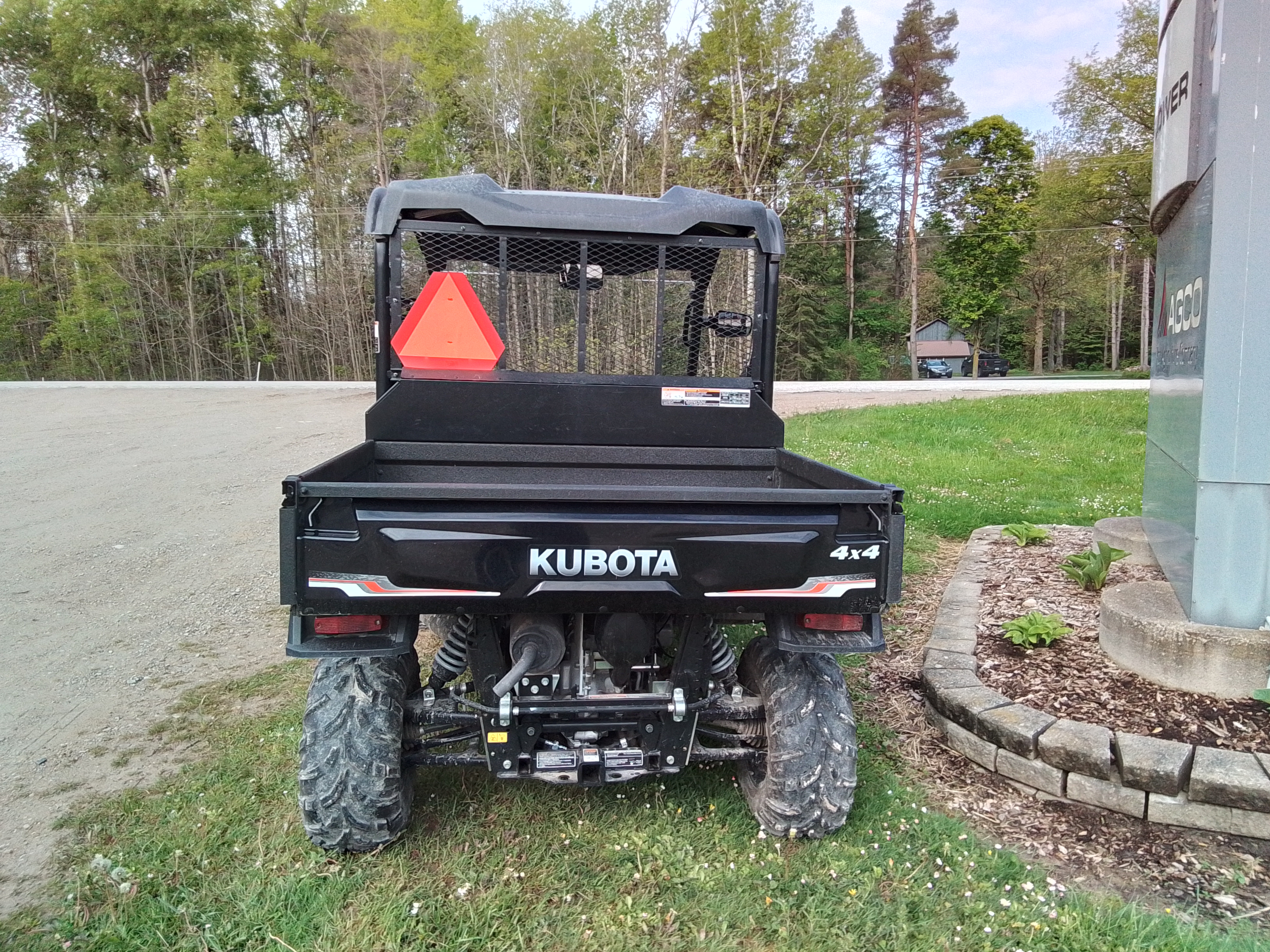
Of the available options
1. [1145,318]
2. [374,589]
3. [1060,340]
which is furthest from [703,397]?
[1060,340]

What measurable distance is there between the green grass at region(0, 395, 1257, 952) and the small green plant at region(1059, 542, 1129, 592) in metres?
1.83

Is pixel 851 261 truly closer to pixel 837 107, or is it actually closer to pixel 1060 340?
pixel 837 107

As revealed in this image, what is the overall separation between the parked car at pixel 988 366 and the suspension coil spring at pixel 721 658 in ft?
152

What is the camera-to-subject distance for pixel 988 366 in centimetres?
4634

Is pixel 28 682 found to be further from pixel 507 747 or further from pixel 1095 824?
pixel 1095 824

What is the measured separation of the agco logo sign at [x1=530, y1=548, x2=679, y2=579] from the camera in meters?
2.28

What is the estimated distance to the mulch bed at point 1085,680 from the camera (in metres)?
3.04

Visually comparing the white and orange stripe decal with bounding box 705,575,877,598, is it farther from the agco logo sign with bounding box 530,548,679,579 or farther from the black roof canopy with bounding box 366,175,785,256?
the black roof canopy with bounding box 366,175,785,256

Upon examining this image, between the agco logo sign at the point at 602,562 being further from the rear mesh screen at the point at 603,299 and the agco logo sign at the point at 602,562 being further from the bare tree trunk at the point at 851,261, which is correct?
the bare tree trunk at the point at 851,261

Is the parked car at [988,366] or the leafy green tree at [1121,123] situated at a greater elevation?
the leafy green tree at [1121,123]

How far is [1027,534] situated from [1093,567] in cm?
112

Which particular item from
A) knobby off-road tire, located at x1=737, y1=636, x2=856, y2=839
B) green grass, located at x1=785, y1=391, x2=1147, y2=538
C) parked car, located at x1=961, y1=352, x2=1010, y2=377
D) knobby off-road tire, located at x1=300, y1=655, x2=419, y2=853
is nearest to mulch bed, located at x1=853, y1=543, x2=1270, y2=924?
knobby off-road tire, located at x1=737, y1=636, x2=856, y2=839

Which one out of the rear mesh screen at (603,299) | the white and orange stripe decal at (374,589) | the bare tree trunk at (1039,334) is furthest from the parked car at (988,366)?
the white and orange stripe decal at (374,589)

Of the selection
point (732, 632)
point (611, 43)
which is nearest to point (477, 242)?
point (732, 632)
